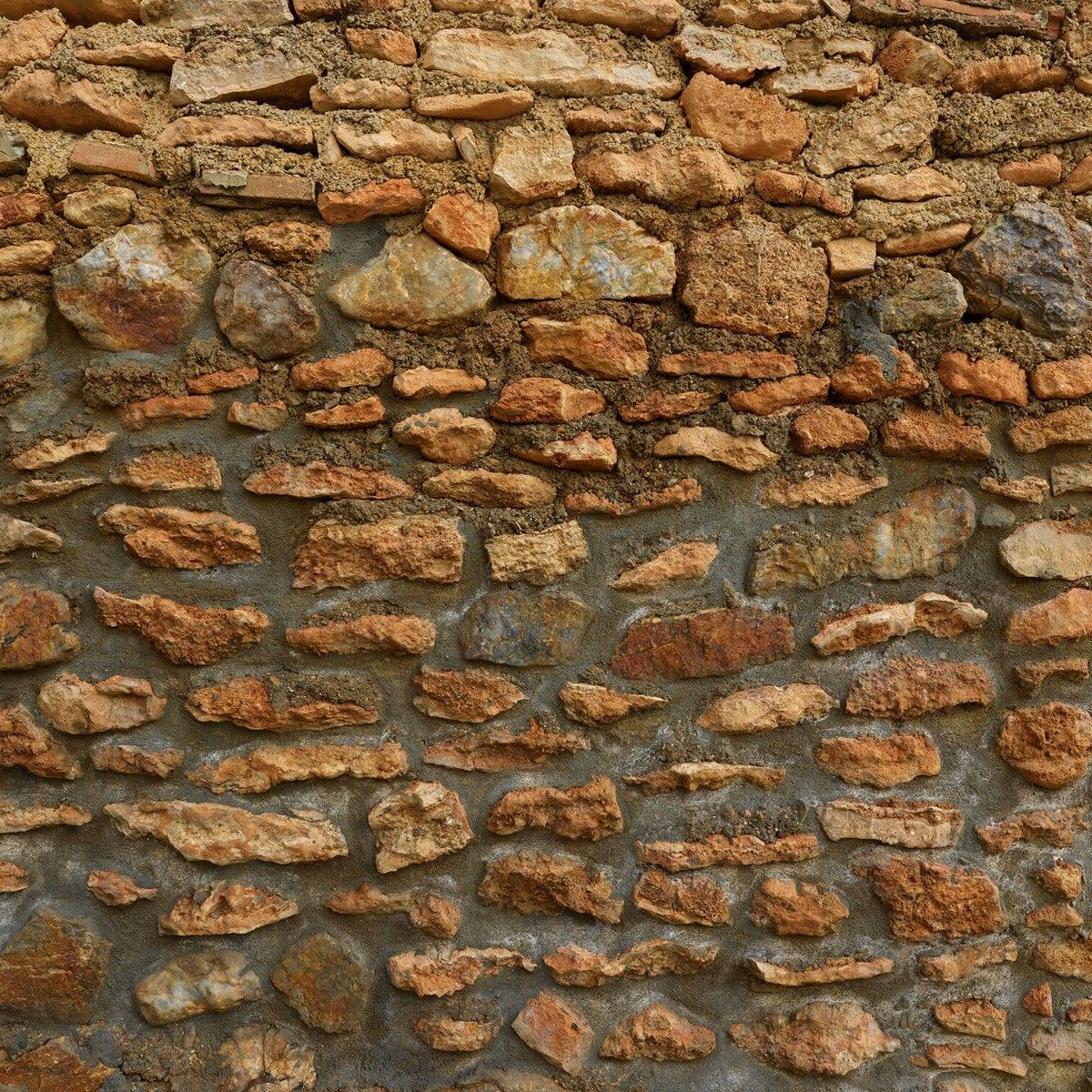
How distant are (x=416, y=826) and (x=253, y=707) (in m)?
0.37

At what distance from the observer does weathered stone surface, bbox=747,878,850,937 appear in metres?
1.75

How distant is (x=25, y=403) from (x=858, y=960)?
1851 mm

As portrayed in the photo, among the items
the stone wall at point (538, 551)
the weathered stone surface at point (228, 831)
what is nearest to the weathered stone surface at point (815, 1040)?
the stone wall at point (538, 551)

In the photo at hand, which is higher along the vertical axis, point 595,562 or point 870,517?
point 870,517

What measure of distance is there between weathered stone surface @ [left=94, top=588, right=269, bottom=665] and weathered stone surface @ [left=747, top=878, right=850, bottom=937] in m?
1.06

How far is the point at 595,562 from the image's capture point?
180 centimetres

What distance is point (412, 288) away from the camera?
175cm

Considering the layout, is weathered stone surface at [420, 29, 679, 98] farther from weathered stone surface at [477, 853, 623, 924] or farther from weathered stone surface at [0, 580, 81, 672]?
weathered stone surface at [477, 853, 623, 924]

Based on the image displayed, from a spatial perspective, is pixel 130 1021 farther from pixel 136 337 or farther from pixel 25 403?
pixel 136 337

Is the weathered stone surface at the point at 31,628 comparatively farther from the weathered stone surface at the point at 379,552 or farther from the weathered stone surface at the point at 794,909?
the weathered stone surface at the point at 794,909

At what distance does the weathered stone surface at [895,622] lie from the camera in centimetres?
181

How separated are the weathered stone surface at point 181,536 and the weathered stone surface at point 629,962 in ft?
3.07

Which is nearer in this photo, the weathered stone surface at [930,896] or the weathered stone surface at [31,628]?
the weathered stone surface at [31,628]

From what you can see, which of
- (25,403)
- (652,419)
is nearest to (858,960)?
(652,419)
